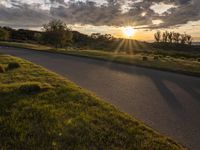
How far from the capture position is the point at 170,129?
657cm

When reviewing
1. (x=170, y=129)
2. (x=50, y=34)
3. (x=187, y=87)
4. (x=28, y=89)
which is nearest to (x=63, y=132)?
(x=170, y=129)

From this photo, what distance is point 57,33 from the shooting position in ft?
170

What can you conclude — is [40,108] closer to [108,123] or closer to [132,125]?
[108,123]

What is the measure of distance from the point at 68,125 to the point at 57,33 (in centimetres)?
4706

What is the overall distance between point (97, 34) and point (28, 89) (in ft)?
423

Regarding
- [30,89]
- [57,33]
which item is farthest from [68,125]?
[57,33]

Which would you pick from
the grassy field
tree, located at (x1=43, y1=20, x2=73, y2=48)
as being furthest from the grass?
tree, located at (x1=43, y1=20, x2=73, y2=48)

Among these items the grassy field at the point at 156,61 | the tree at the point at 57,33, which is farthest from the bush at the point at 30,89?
the tree at the point at 57,33

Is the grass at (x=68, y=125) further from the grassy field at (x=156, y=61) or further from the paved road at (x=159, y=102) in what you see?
the grassy field at (x=156, y=61)

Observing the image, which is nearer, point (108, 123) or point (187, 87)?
point (108, 123)

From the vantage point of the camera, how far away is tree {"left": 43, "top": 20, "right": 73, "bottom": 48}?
52.0 metres

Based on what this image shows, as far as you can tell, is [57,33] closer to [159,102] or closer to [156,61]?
[156,61]

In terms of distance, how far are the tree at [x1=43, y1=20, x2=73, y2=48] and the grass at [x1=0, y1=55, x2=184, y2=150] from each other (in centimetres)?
4392

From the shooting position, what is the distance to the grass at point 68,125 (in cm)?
534
